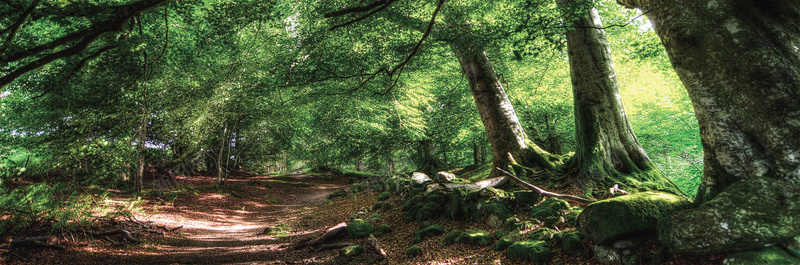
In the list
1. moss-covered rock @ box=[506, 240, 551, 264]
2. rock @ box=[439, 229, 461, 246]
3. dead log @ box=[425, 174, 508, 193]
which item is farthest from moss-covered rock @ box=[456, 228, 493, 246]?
dead log @ box=[425, 174, 508, 193]

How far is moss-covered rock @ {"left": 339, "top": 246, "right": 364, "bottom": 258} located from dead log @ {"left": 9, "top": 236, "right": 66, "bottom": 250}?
480 centimetres

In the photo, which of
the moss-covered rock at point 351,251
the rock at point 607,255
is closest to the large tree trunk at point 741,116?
the rock at point 607,255

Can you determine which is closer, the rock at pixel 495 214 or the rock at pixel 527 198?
the rock at pixel 495 214

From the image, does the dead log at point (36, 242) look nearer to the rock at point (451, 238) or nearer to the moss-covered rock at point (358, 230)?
the moss-covered rock at point (358, 230)

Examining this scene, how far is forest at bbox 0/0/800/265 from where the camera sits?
3086 millimetres

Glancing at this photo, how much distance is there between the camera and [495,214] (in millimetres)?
5938

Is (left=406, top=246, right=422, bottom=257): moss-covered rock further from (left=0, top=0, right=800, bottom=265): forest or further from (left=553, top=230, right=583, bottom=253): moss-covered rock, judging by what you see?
(left=553, top=230, right=583, bottom=253): moss-covered rock

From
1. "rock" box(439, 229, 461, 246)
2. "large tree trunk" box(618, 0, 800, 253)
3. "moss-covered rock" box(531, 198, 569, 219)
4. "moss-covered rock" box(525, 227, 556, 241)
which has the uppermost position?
"large tree trunk" box(618, 0, 800, 253)

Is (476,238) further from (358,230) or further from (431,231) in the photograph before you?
(358,230)

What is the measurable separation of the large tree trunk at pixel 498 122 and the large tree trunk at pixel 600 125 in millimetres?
896

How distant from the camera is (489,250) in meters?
4.96

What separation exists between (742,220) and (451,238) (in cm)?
386

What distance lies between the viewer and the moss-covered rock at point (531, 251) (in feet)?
13.3

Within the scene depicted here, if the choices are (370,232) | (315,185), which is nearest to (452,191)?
(370,232)
